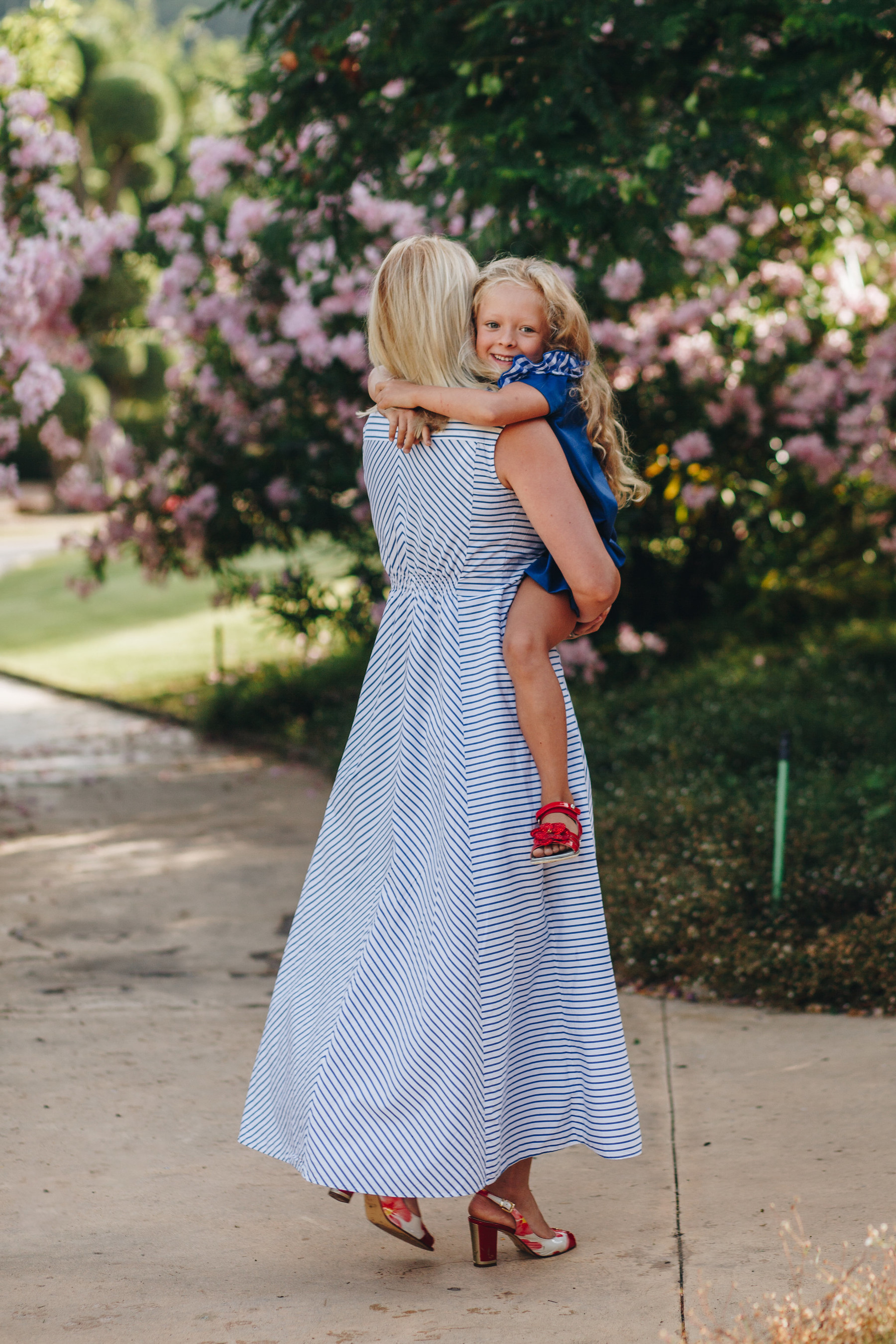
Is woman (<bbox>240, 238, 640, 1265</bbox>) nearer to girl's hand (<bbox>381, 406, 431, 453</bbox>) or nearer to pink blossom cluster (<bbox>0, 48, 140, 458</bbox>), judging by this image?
girl's hand (<bbox>381, 406, 431, 453</bbox>)

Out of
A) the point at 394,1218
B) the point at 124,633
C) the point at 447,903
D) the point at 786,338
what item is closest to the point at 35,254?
the point at 786,338

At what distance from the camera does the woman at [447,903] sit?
8.64ft

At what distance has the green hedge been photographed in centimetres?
458

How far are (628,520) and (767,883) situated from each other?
3.90 m

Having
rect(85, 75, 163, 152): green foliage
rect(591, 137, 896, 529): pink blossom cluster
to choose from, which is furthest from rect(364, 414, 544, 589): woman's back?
rect(85, 75, 163, 152): green foliage

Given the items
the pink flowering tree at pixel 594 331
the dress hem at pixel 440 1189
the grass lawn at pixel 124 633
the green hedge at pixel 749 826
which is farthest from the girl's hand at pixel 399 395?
the grass lawn at pixel 124 633

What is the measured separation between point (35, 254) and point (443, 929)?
513 cm

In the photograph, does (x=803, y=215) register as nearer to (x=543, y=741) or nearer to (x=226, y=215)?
(x=226, y=215)

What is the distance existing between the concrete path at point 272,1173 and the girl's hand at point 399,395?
168 cm

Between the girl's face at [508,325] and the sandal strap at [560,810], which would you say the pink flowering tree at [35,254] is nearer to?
the girl's face at [508,325]

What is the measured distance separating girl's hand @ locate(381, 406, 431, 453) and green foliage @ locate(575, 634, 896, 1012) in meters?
2.50

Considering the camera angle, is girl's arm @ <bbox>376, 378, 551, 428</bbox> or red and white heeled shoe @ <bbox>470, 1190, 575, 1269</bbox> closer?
girl's arm @ <bbox>376, 378, 551, 428</bbox>

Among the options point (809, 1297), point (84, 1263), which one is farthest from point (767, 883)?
point (84, 1263)

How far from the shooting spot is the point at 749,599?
9.49 m
